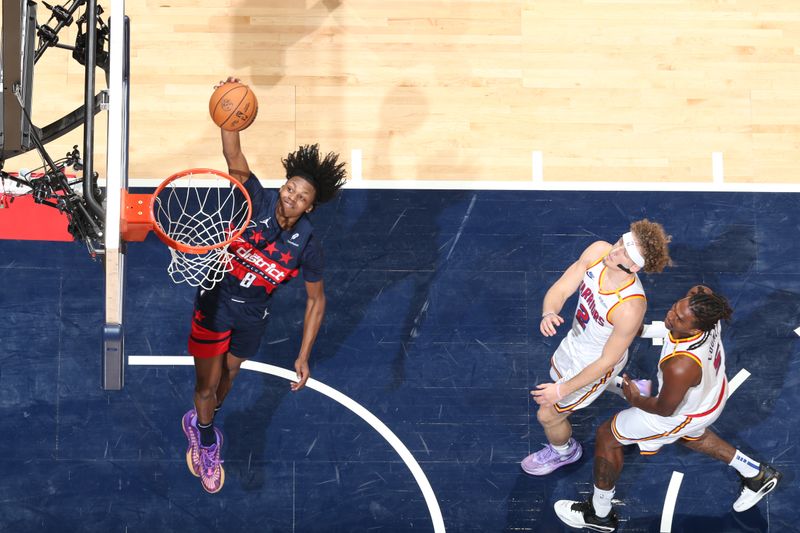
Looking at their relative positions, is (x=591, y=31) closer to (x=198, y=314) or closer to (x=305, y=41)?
(x=305, y=41)

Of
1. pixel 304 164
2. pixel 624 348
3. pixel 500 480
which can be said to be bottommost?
pixel 500 480

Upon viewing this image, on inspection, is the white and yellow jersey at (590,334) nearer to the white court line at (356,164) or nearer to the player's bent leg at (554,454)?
the player's bent leg at (554,454)

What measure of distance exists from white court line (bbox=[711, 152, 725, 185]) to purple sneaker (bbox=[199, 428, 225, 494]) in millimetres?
4806

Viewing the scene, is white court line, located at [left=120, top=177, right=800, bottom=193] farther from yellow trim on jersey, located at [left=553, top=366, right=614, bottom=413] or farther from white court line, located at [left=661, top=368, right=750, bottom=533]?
white court line, located at [left=661, top=368, right=750, bottom=533]

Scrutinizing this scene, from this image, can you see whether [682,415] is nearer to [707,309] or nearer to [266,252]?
[707,309]

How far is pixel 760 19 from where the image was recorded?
28.9ft

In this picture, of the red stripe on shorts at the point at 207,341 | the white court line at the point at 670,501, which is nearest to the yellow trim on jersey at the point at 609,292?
the white court line at the point at 670,501

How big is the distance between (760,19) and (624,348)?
3808 millimetres

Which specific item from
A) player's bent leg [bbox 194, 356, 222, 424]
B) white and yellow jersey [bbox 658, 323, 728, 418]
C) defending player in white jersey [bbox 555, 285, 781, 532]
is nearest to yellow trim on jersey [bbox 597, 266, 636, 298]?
defending player in white jersey [bbox 555, 285, 781, 532]

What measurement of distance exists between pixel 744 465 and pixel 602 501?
1167mm

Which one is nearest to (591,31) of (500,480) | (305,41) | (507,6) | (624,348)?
(507,6)

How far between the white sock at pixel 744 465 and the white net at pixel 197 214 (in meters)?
4.30

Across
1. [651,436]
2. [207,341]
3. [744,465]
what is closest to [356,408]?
[207,341]

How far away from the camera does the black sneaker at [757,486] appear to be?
785 cm
